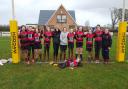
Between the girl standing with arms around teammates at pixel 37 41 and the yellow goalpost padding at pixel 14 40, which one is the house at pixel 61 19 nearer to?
the girl standing with arms around teammates at pixel 37 41

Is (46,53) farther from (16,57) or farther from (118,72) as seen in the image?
(118,72)

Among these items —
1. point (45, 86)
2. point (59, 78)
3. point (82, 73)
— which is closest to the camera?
point (45, 86)

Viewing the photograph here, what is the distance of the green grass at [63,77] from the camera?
11969 millimetres

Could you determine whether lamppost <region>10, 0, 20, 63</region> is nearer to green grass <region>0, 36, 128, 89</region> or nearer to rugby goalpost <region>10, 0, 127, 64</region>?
rugby goalpost <region>10, 0, 127, 64</region>

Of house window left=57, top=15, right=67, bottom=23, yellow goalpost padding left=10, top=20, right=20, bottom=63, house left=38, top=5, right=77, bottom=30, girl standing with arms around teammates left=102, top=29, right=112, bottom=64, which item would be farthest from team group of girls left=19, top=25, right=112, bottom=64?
house window left=57, top=15, right=67, bottom=23

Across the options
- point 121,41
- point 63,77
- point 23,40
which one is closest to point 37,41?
point 23,40

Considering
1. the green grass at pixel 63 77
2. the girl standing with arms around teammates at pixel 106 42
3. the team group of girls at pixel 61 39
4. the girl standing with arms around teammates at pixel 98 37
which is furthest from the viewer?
the girl standing with arms around teammates at pixel 98 37

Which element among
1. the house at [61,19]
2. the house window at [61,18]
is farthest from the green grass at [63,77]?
the house window at [61,18]

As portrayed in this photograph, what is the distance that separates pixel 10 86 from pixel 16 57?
15.0 ft

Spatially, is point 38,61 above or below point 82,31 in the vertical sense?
below

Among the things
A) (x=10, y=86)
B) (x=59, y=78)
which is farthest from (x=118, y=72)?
(x=10, y=86)

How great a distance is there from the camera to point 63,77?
13.0m

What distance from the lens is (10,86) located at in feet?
39.3

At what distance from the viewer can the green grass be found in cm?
1197
